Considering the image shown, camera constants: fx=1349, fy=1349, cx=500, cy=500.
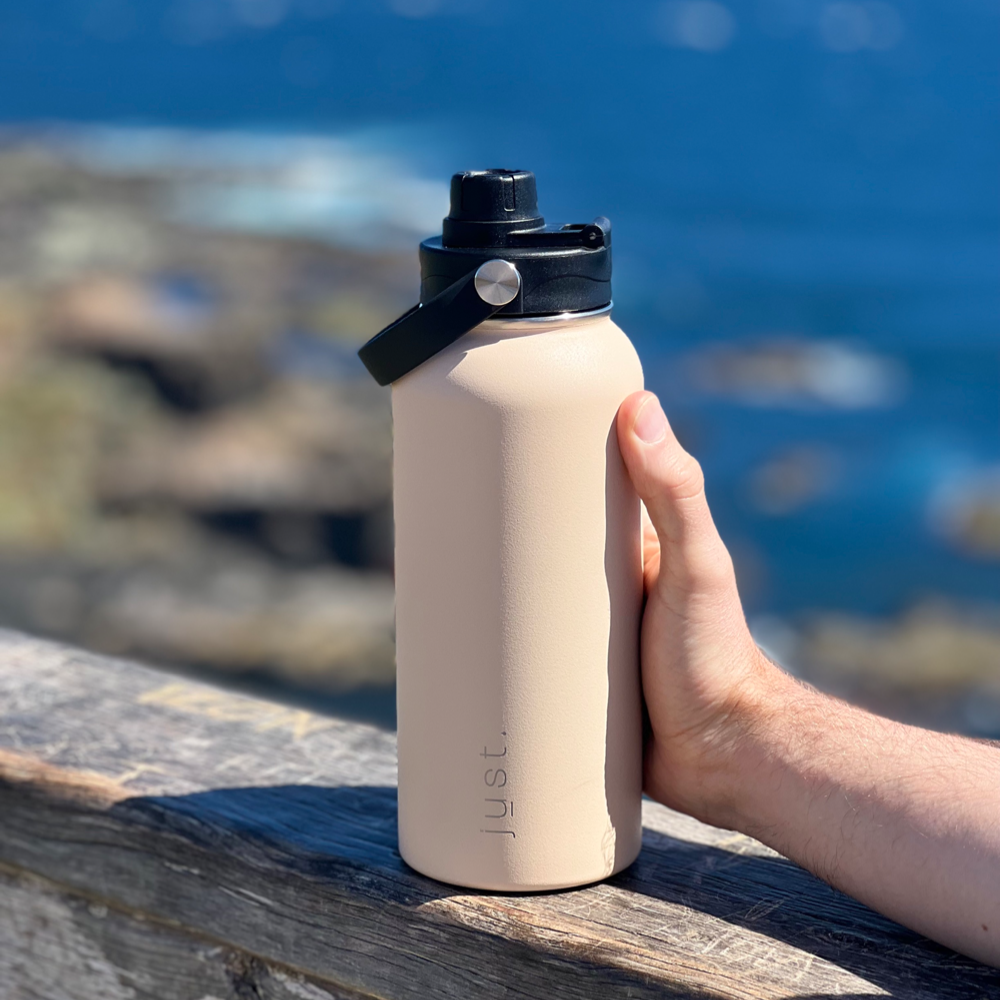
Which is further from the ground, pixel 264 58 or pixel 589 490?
pixel 264 58

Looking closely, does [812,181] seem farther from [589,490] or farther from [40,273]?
[589,490]

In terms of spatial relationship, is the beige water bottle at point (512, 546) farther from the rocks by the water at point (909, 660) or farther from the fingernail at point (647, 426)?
the rocks by the water at point (909, 660)

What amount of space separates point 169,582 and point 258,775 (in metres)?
7.13

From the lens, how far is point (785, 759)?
1.31 meters

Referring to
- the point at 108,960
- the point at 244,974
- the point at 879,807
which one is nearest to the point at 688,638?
the point at 879,807

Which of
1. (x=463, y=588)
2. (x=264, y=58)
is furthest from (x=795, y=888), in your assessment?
(x=264, y=58)

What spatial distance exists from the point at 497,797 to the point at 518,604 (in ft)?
0.63

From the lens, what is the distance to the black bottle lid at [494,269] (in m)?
1.19

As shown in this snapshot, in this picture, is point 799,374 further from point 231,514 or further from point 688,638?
point 688,638

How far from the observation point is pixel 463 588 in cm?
125

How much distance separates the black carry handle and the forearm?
0.48 m

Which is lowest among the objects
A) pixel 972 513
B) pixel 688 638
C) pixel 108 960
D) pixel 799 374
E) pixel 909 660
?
pixel 909 660

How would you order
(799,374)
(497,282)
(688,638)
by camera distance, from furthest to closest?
(799,374) < (688,638) < (497,282)

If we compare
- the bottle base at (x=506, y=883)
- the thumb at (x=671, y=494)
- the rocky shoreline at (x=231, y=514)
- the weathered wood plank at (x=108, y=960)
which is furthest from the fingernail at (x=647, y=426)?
the rocky shoreline at (x=231, y=514)
